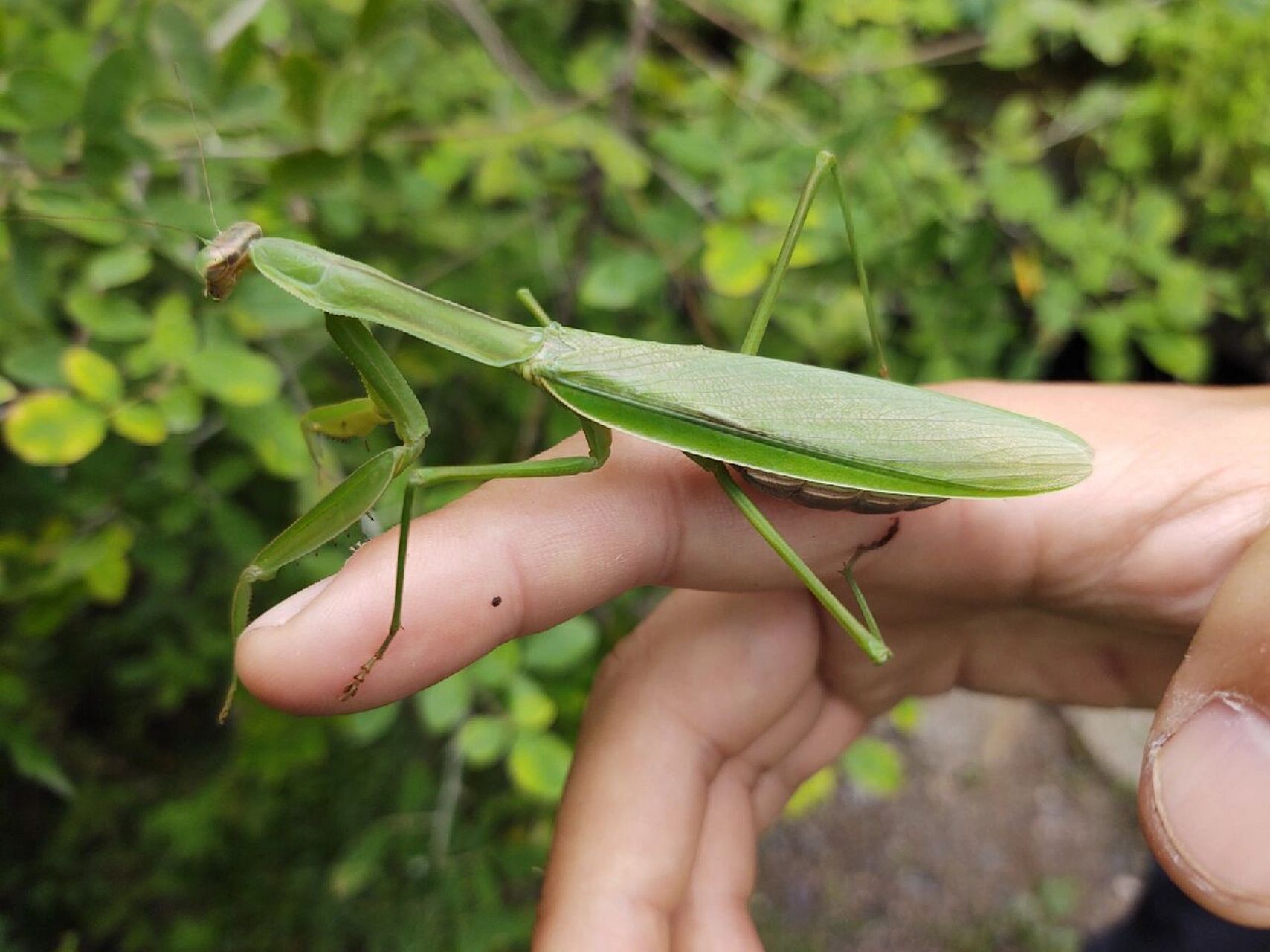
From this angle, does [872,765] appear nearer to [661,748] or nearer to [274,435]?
[661,748]

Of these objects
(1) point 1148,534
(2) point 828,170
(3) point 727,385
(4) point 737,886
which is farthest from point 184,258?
(1) point 1148,534

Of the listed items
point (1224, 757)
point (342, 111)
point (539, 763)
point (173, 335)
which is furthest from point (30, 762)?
point (1224, 757)

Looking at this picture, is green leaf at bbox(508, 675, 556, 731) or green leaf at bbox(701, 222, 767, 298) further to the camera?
green leaf at bbox(701, 222, 767, 298)

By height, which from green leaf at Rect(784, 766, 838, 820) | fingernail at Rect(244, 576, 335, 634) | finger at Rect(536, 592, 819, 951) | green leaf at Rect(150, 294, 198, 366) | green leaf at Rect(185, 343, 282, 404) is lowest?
green leaf at Rect(784, 766, 838, 820)

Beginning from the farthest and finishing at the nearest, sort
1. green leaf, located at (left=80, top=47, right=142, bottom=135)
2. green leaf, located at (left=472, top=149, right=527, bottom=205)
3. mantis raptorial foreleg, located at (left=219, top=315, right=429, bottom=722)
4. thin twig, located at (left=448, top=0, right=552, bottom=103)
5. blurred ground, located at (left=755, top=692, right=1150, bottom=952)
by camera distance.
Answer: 1. blurred ground, located at (left=755, top=692, right=1150, bottom=952)
2. thin twig, located at (left=448, top=0, right=552, bottom=103)
3. green leaf, located at (left=472, top=149, right=527, bottom=205)
4. green leaf, located at (left=80, top=47, right=142, bottom=135)
5. mantis raptorial foreleg, located at (left=219, top=315, right=429, bottom=722)

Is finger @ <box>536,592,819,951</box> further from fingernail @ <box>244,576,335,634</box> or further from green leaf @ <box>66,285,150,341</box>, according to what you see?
green leaf @ <box>66,285,150,341</box>

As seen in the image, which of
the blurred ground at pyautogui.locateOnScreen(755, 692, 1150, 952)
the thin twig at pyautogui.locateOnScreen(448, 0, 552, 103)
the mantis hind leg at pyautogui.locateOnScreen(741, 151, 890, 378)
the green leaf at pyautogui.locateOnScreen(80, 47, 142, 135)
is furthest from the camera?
the blurred ground at pyautogui.locateOnScreen(755, 692, 1150, 952)

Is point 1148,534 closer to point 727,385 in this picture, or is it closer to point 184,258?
point 727,385

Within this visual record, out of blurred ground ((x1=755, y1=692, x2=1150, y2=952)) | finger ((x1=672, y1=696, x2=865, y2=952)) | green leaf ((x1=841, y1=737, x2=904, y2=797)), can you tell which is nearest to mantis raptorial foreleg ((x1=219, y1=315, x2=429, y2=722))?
finger ((x1=672, y1=696, x2=865, y2=952))
